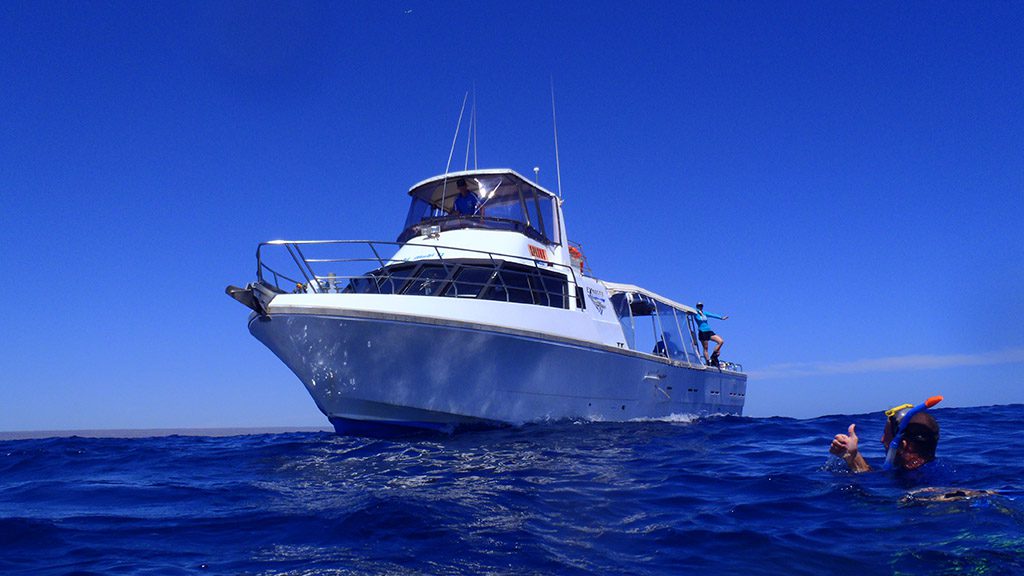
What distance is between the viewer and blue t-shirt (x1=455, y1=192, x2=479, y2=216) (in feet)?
37.9

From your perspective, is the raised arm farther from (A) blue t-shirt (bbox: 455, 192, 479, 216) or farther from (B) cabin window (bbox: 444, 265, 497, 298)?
(A) blue t-shirt (bbox: 455, 192, 479, 216)

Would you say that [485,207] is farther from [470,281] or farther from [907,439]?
[907,439]

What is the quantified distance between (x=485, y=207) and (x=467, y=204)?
366mm

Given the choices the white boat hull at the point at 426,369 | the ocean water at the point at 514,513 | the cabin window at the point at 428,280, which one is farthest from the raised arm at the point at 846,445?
the cabin window at the point at 428,280

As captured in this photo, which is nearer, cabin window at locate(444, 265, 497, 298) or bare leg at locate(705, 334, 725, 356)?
cabin window at locate(444, 265, 497, 298)

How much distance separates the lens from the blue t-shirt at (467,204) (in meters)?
11.6

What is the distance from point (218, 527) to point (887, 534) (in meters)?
4.33

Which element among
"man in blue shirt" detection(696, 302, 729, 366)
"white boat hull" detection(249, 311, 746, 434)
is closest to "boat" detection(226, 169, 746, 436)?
"white boat hull" detection(249, 311, 746, 434)

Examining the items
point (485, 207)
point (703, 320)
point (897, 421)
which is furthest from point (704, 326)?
point (897, 421)

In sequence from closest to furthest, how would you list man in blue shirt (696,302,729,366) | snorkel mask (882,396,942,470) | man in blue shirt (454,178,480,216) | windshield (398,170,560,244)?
snorkel mask (882,396,942,470)
windshield (398,170,560,244)
man in blue shirt (454,178,480,216)
man in blue shirt (696,302,729,366)

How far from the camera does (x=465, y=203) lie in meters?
11.6

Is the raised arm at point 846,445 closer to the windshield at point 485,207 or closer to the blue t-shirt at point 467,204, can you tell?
the windshield at point 485,207

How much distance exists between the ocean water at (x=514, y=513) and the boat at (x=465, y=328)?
1.12 metres

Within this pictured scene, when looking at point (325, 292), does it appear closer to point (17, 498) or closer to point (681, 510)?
point (17, 498)
